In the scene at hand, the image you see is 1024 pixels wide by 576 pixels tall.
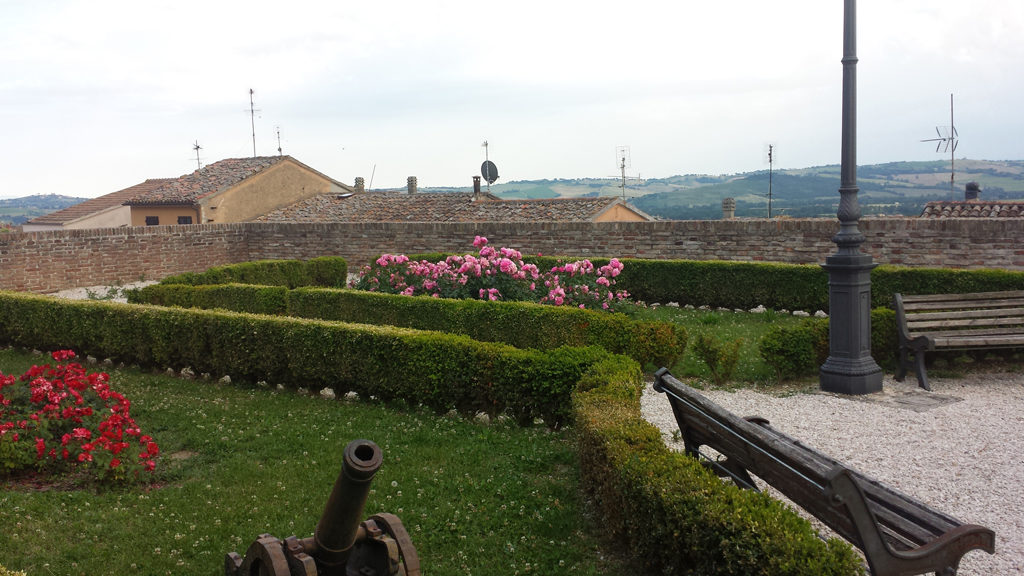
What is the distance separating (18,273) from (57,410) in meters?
13.0

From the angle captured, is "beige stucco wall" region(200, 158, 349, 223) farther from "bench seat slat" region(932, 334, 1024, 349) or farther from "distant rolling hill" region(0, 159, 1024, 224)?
"distant rolling hill" region(0, 159, 1024, 224)

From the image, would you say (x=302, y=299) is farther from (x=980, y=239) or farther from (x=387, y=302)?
(x=980, y=239)

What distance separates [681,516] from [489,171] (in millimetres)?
27464

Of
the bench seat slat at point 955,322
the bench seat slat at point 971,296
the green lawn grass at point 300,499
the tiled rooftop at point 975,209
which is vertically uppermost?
the tiled rooftop at point 975,209

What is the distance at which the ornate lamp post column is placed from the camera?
7.27 metres

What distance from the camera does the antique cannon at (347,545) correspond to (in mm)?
2934

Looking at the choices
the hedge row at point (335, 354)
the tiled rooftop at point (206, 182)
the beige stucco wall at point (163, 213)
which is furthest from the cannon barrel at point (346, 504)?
the beige stucco wall at point (163, 213)

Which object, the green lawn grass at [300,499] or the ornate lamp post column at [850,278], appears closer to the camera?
the green lawn grass at [300,499]

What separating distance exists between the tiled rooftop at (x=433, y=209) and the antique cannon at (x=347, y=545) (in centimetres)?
1766

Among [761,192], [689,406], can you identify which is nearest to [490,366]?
[689,406]

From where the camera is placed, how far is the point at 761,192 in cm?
11450

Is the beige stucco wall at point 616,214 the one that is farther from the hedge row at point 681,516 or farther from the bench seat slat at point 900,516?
the bench seat slat at point 900,516

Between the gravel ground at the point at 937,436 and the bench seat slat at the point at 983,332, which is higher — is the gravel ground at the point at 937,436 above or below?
below

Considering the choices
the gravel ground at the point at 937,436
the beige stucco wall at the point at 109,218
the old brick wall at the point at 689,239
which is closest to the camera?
the gravel ground at the point at 937,436
